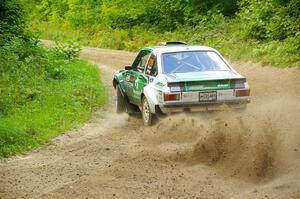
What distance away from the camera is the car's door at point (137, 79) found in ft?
37.3

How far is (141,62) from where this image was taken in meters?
12.0

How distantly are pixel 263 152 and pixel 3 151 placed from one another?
4.41 meters

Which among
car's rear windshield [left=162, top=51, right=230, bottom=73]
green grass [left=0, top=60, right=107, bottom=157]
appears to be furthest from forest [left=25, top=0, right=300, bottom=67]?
car's rear windshield [left=162, top=51, right=230, bottom=73]

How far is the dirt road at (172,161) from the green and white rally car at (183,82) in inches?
11.8

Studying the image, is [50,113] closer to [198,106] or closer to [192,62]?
[192,62]

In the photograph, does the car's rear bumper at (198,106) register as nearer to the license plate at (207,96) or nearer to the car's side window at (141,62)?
the license plate at (207,96)

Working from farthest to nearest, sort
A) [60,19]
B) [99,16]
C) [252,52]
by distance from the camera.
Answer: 1. [60,19]
2. [99,16]
3. [252,52]

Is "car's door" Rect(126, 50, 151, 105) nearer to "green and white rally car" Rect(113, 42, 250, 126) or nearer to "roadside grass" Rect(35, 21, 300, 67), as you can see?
"green and white rally car" Rect(113, 42, 250, 126)

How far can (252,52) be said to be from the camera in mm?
20734

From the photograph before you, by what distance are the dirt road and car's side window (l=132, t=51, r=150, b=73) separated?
1.18 meters

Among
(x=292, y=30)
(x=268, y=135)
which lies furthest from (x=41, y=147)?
(x=292, y=30)

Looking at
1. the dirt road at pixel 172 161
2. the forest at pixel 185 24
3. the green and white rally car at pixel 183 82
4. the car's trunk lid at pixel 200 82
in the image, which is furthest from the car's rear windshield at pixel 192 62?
the forest at pixel 185 24

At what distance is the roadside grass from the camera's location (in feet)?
62.6

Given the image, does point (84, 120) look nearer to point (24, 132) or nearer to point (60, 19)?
point (24, 132)
